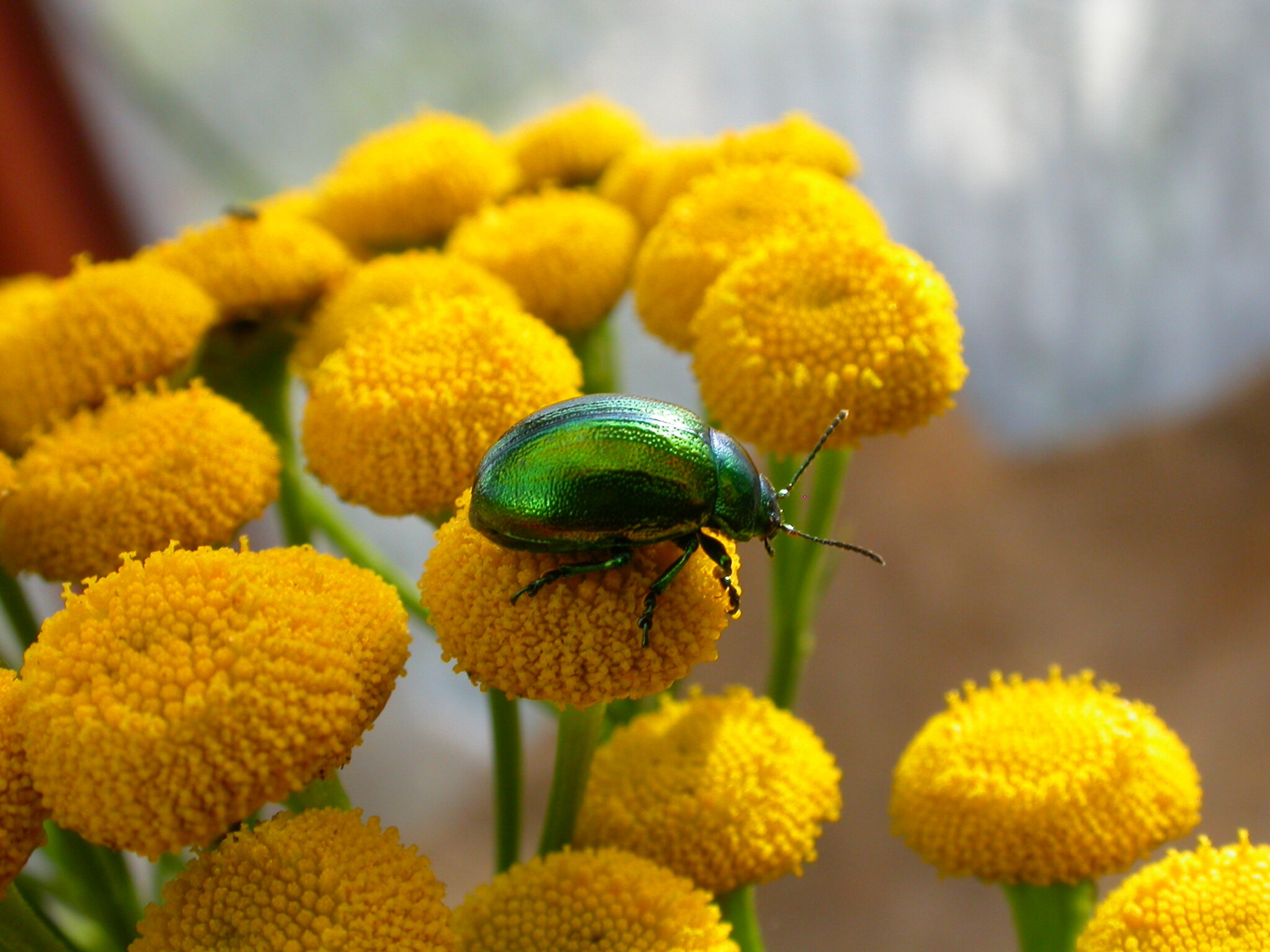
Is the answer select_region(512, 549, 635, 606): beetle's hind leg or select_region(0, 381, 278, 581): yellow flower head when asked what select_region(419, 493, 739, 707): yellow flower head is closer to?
select_region(512, 549, 635, 606): beetle's hind leg

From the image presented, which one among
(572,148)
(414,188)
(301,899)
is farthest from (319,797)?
(572,148)

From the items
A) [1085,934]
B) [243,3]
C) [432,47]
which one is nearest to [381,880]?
[1085,934]

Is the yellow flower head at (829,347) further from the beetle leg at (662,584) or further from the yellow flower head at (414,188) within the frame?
the yellow flower head at (414,188)

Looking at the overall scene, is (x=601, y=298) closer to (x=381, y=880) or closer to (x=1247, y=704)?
(x=381, y=880)

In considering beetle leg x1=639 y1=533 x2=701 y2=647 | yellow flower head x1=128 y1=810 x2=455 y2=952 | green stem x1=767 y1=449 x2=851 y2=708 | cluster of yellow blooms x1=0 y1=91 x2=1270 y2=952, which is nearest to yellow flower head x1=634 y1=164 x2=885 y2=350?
cluster of yellow blooms x1=0 y1=91 x2=1270 y2=952

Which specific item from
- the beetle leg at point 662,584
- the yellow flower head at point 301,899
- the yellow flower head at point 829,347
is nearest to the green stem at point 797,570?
the yellow flower head at point 829,347
